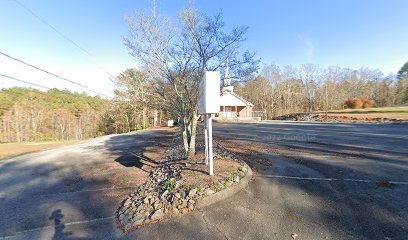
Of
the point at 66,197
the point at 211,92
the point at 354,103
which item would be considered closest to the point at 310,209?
the point at 211,92

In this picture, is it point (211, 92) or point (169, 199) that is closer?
point (169, 199)

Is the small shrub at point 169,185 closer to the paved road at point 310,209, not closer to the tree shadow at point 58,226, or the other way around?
the paved road at point 310,209

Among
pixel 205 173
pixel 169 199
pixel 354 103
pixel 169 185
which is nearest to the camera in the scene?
pixel 169 199

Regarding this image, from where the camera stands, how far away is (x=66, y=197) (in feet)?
17.5

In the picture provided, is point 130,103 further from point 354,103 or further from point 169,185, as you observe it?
point 354,103

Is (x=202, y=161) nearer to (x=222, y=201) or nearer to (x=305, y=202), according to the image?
(x=222, y=201)

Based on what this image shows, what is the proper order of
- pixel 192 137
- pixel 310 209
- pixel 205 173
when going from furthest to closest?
1. pixel 192 137
2. pixel 205 173
3. pixel 310 209

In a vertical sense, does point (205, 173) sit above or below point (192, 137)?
below

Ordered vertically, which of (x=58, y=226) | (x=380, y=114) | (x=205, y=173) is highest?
(x=380, y=114)

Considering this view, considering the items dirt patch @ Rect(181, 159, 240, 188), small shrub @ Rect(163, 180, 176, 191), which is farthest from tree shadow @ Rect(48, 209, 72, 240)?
dirt patch @ Rect(181, 159, 240, 188)

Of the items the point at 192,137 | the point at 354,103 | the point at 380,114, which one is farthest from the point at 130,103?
the point at 354,103

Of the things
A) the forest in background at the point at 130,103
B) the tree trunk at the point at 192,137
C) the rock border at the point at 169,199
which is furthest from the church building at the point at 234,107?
the rock border at the point at 169,199

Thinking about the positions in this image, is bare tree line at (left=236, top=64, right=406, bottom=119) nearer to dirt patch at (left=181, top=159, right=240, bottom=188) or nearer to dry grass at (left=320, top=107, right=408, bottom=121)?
dry grass at (left=320, top=107, right=408, bottom=121)

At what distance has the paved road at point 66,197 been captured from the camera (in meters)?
3.75
